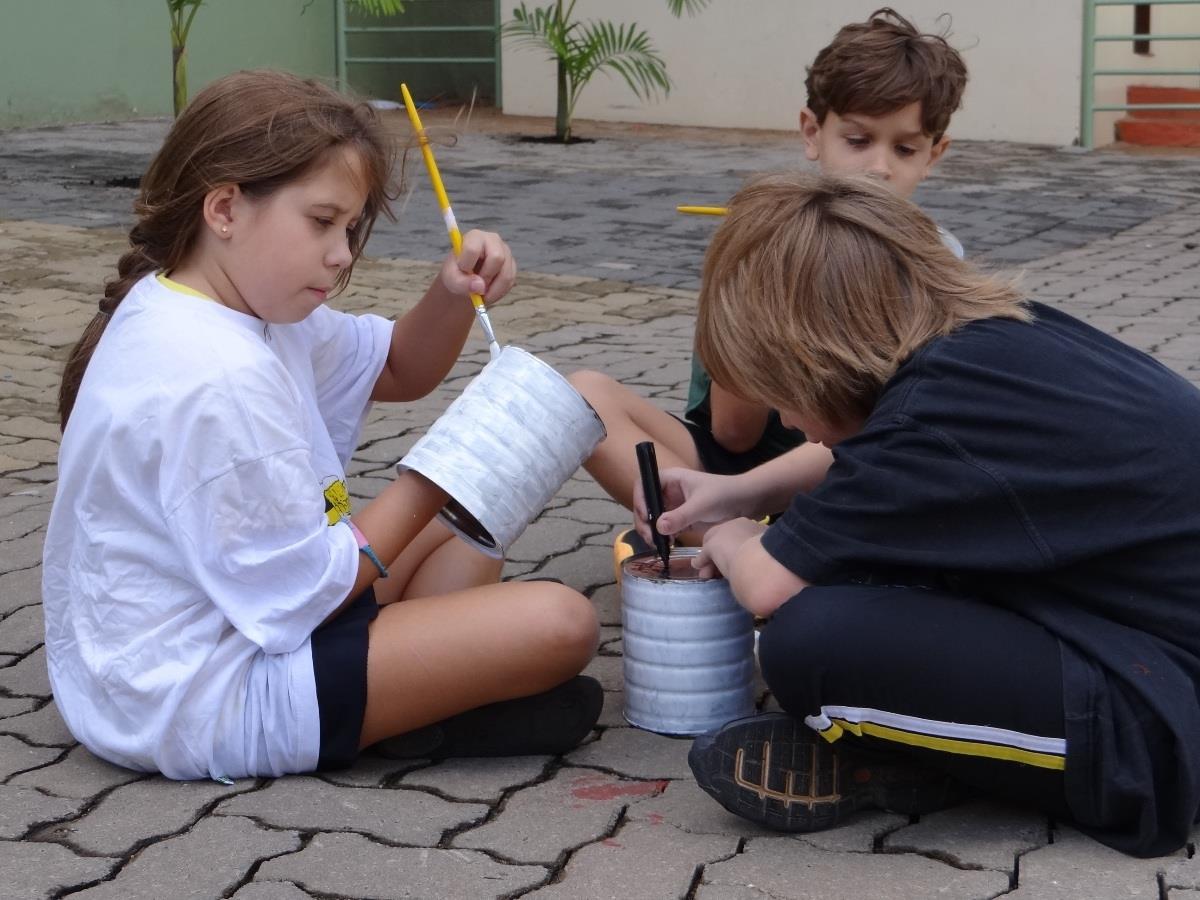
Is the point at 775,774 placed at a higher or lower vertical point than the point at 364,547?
lower

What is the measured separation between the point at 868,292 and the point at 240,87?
0.87 metres

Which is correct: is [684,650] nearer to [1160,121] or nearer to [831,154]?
[831,154]

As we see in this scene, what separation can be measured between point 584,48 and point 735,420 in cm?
844

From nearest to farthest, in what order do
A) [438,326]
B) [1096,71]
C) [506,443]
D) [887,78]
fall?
[506,443] → [438,326] → [887,78] → [1096,71]

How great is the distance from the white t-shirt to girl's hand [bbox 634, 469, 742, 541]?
1.58 ft

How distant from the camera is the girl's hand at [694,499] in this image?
2.27 metres

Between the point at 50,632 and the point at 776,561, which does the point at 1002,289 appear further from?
the point at 50,632

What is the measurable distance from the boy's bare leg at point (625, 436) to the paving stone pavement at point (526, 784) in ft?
0.77

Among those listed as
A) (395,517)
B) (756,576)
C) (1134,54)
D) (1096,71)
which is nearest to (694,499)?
(756,576)

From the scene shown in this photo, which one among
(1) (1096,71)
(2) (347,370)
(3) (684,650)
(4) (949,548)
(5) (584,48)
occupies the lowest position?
(3) (684,650)

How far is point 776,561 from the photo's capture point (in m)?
1.95

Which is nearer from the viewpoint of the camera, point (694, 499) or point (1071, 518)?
point (1071, 518)

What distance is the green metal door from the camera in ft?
42.7

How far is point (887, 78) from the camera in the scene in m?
2.98
